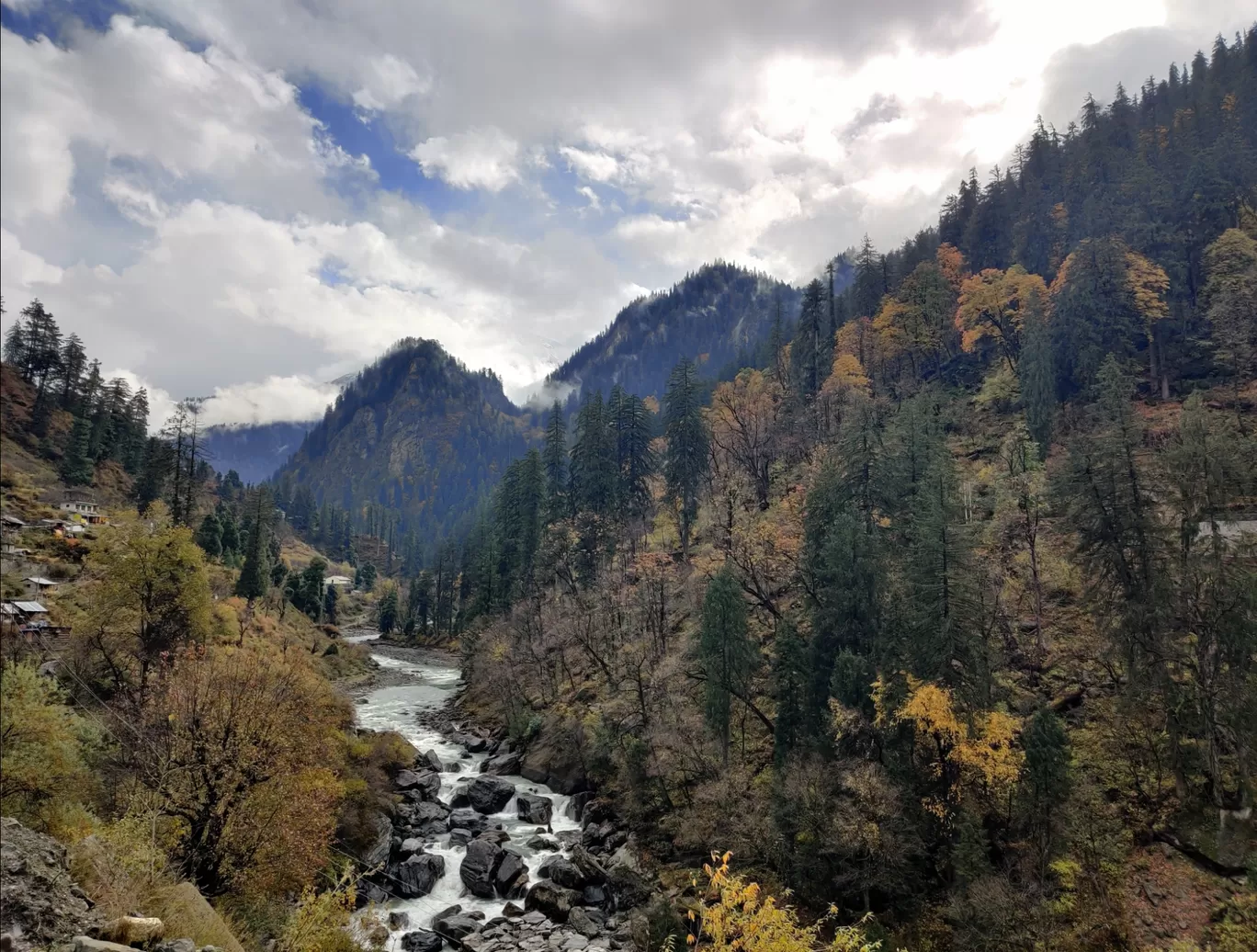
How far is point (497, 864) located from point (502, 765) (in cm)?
1605

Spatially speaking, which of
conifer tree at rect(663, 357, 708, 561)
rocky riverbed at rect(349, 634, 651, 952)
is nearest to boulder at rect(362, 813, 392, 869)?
rocky riverbed at rect(349, 634, 651, 952)

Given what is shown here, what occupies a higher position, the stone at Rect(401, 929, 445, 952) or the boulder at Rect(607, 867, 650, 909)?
the boulder at Rect(607, 867, 650, 909)

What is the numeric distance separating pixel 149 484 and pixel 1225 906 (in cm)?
10661

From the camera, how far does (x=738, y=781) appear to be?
32812 mm

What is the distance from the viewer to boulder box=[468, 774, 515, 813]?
132 feet

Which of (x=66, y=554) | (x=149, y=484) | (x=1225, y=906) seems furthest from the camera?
(x=149, y=484)

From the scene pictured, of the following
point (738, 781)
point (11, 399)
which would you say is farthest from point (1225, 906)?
point (11, 399)

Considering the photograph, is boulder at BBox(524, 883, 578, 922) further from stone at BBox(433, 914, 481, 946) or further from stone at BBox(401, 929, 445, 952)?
stone at BBox(401, 929, 445, 952)

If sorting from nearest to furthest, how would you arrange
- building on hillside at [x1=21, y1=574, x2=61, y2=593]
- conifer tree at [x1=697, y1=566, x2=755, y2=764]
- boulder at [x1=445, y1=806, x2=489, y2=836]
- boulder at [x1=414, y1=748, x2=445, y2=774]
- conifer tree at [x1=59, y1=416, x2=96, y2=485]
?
conifer tree at [x1=697, y1=566, x2=755, y2=764], boulder at [x1=445, y1=806, x2=489, y2=836], building on hillside at [x1=21, y1=574, x2=61, y2=593], boulder at [x1=414, y1=748, x2=445, y2=774], conifer tree at [x1=59, y1=416, x2=96, y2=485]

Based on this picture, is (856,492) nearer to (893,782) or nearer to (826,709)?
(826,709)

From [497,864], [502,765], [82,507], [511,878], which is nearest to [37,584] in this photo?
[82,507]

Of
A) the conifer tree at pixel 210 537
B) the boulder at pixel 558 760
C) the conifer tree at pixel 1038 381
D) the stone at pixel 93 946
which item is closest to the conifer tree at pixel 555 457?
the boulder at pixel 558 760

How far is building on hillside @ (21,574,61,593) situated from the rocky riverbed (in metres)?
28.2

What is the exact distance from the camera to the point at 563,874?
31.4m
